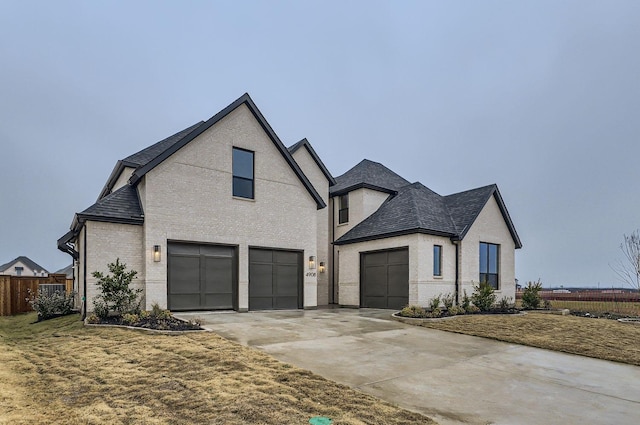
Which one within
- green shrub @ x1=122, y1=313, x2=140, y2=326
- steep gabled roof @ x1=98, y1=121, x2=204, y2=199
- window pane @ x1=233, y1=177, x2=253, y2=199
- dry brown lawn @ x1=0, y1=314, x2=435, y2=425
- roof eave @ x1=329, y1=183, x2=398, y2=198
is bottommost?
green shrub @ x1=122, y1=313, x2=140, y2=326

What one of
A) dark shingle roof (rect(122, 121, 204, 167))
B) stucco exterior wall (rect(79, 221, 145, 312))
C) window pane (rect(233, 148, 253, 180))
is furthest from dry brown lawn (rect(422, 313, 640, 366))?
dark shingle roof (rect(122, 121, 204, 167))

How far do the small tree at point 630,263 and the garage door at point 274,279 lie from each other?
15.8 meters

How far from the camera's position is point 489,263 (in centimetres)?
1883

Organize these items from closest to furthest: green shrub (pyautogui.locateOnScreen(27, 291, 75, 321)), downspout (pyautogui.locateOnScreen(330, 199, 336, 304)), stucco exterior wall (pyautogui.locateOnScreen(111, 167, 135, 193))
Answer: green shrub (pyautogui.locateOnScreen(27, 291, 75, 321)) → stucco exterior wall (pyautogui.locateOnScreen(111, 167, 135, 193)) → downspout (pyautogui.locateOnScreen(330, 199, 336, 304))

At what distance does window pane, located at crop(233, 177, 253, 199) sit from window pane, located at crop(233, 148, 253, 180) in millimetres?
193

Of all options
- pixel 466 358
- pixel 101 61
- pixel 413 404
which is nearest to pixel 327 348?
pixel 466 358

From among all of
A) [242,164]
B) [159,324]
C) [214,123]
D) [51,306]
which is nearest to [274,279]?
[242,164]

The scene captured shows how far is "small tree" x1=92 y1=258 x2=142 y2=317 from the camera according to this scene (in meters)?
10.8

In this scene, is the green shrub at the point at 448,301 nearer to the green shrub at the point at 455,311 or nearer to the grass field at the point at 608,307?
the green shrub at the point at 455,311

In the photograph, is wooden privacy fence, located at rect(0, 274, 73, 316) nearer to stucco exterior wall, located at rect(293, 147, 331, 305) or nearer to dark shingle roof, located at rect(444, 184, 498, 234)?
stucco exterior wall, located at rect(293, 147, 331, 305)

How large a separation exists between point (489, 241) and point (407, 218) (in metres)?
5.01

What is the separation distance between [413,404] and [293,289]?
11.9m

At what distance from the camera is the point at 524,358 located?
25.7 feet

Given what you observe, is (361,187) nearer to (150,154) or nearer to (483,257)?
(483,257)
